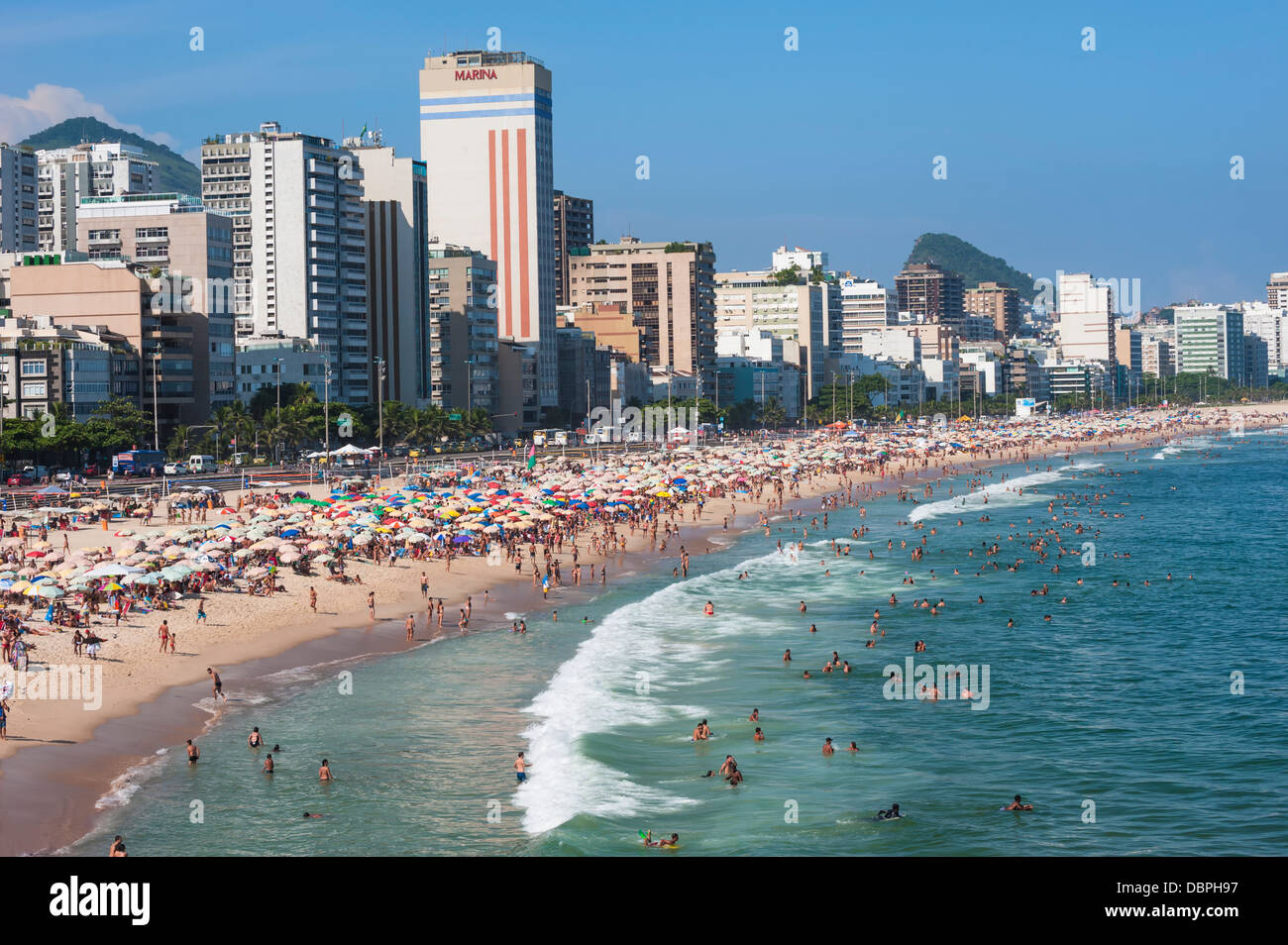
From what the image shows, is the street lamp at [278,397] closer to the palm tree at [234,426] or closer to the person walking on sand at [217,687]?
the palm tree at [234,426]

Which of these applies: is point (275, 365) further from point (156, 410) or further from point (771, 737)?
point (771, 737)

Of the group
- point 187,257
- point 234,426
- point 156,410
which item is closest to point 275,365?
point 187,257

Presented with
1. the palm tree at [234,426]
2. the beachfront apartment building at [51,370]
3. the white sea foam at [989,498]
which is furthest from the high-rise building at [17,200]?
the white sea foam at [989,498]

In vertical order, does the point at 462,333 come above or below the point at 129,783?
above

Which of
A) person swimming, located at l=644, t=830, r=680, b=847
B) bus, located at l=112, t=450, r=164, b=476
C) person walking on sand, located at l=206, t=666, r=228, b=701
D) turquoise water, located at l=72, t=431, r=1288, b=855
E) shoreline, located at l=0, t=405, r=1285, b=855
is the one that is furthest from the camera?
bus, located at l=112, t=450, r=164, b=476

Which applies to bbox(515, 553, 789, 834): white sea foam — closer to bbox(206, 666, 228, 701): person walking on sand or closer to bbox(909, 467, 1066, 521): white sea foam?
bbox(206, 666, 228, 701): person walking on sand

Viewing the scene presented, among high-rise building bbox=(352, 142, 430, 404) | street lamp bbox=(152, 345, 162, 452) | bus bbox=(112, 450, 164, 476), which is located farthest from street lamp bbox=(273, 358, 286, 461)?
high-rise building bbox=(352, 142, 430, 404)
